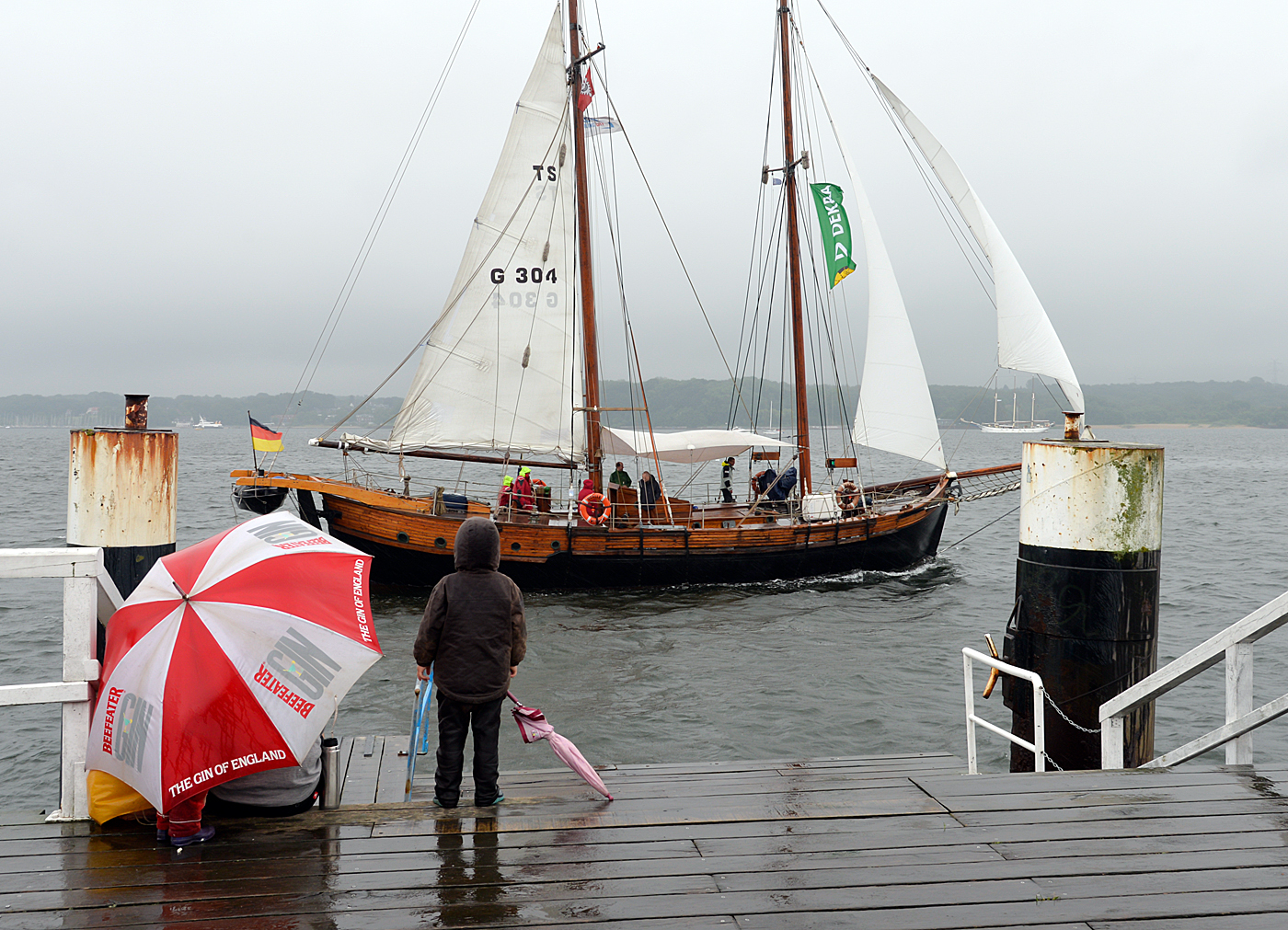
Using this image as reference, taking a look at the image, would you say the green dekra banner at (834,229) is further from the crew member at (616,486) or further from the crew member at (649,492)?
the crew member at (616,486)

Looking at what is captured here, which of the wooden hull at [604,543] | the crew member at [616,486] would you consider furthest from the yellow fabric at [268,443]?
the crew member at [616,486]

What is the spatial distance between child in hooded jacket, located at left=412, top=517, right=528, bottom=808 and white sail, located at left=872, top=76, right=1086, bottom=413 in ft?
43.0

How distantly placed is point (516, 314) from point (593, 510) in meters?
4.94

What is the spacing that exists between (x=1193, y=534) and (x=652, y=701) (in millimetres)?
31059

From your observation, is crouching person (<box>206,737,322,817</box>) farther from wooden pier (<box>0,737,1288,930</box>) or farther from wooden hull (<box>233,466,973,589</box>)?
wooden hull (<box>233,466,973,589</box>)

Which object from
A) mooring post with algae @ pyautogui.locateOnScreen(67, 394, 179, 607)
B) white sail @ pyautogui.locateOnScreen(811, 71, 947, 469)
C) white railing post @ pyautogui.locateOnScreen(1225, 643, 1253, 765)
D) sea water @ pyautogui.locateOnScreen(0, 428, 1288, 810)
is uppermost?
white sail @ pyautogui.locateOnScreen(811, 71, 947, 469)

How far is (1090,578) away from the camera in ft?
19.5

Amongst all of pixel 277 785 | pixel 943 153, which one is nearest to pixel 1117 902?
pixel 277 785

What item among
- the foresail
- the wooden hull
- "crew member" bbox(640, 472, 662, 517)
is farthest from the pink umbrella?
the foresail

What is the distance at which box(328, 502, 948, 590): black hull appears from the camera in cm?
1988

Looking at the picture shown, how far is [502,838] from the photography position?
14.0ft

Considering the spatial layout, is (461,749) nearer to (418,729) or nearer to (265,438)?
(418,729)

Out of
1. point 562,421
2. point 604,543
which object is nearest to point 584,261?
point 562,421

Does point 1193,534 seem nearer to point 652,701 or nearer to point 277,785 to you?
point 652,701
